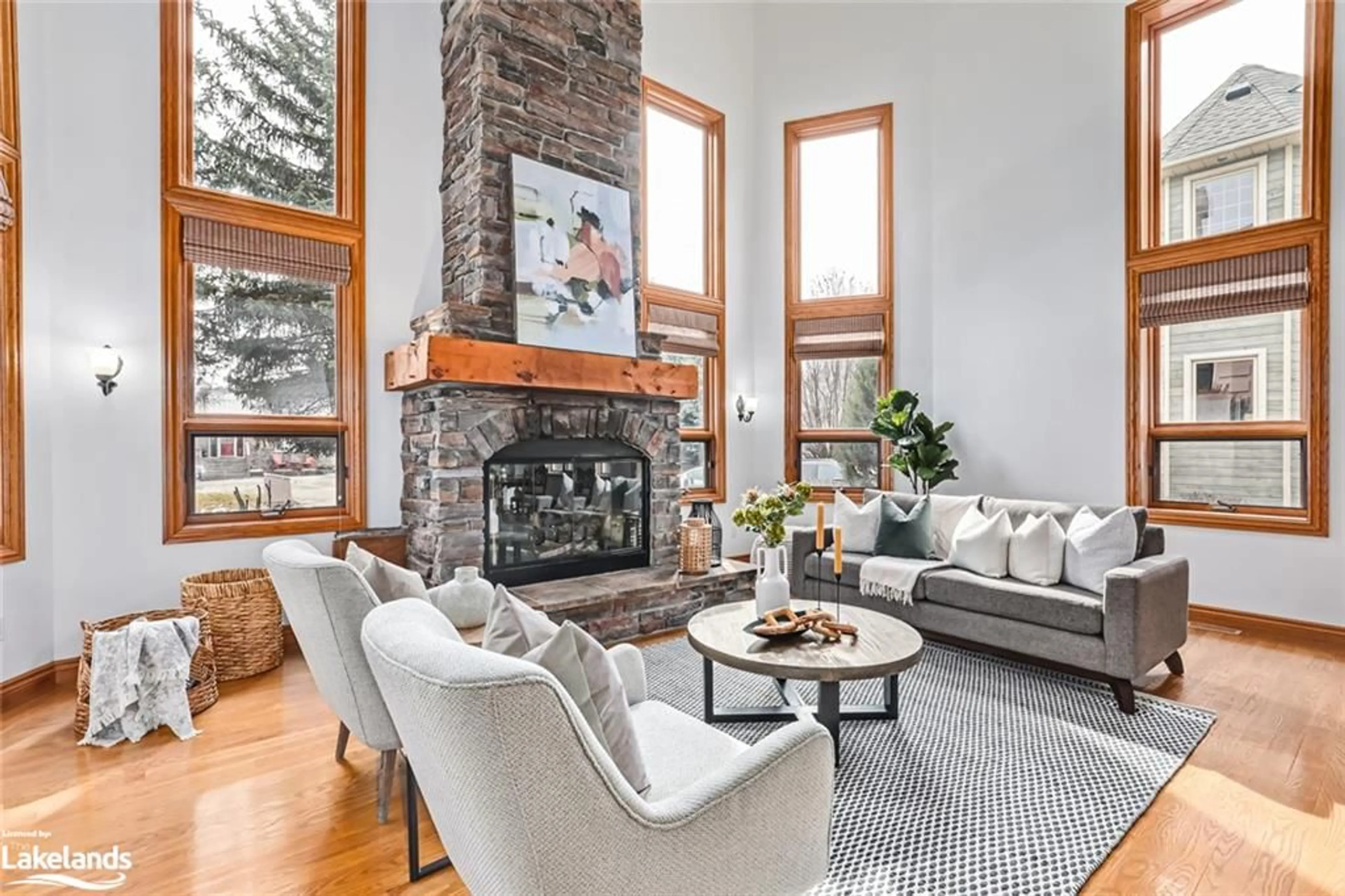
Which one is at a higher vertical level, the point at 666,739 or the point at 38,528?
the point at 38,528

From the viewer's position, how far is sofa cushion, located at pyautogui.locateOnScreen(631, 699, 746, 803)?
1.56 meters

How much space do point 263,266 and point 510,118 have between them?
1.79 meters

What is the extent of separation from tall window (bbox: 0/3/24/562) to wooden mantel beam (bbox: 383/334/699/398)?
176 cm

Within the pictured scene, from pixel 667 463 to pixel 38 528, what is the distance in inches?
141

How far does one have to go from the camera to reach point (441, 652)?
1.10 m

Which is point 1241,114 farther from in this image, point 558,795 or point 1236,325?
point 558,795

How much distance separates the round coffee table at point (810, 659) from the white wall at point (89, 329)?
2962 millimetres

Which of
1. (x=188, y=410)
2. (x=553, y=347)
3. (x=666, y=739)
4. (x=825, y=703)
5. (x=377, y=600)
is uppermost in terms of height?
(x=553, y=347)

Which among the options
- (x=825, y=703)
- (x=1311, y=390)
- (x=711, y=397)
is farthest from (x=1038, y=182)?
(x=825, y=703)

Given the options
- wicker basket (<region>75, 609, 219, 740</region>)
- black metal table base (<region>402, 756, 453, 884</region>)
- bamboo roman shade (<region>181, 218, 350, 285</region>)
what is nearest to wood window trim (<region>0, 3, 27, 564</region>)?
wicker basket (<region>75, 609, 219, 740</region>)

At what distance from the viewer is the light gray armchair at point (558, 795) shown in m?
1.01

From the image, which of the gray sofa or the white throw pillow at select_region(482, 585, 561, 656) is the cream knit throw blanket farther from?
the white throw pillow at select_region(482, 585, 561, 656)

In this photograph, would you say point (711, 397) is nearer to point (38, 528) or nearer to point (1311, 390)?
point (1311, 390)

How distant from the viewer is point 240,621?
3.48m
